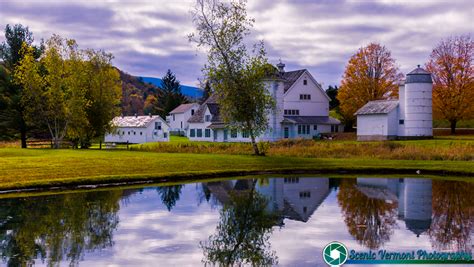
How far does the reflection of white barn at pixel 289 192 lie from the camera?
17.2m

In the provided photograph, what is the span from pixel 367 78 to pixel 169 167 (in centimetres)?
4814

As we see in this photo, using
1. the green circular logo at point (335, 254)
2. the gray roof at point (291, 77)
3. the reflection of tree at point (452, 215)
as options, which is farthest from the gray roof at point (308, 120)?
the green circular logo at point (335, 254)

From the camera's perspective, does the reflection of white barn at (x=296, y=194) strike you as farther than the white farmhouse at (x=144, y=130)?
No

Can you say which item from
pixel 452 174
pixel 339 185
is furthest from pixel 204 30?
pixel 452 174

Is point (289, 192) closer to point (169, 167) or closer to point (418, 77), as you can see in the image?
point (169, 167)

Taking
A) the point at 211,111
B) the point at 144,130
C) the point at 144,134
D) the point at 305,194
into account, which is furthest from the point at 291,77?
the point at 305,194

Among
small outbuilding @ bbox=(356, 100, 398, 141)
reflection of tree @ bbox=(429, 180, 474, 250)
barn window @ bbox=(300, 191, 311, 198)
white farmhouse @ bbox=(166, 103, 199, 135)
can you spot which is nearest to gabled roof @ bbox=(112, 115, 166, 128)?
white farmhouse @ bbox=(166, 103, 199, 135)

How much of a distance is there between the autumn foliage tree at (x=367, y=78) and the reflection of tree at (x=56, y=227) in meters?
53.9

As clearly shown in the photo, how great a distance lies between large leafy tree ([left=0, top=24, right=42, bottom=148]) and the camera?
1948 inches

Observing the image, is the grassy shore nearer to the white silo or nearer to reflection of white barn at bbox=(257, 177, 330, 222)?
reflection of white barn at bbox=(257, 177, 330, 222)

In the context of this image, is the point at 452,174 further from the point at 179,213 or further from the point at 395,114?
the point at 395,114

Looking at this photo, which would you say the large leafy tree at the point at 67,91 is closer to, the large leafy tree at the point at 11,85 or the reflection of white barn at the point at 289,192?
the large leafy tree at the point at 11,85

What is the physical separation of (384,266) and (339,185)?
1433 cm

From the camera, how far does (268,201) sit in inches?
754
